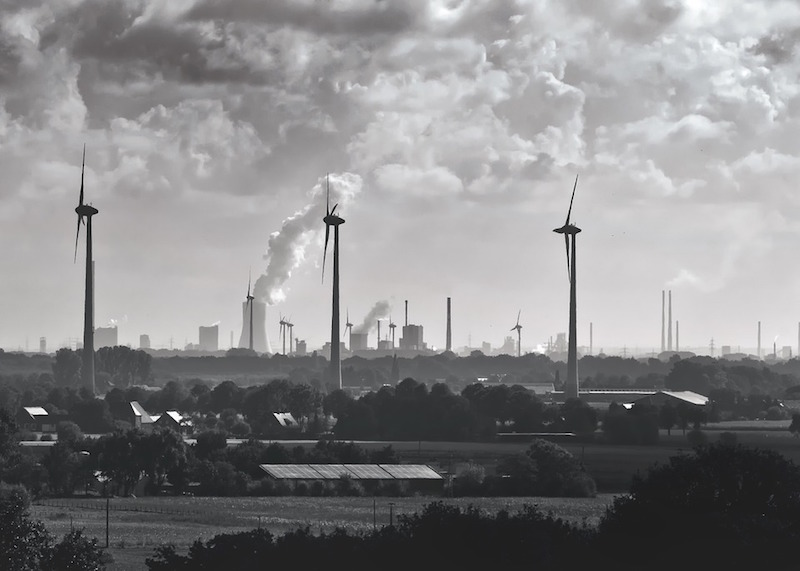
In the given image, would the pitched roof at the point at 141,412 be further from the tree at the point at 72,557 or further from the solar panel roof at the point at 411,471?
the tree at the point at 72,557

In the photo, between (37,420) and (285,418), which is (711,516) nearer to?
(285,418)

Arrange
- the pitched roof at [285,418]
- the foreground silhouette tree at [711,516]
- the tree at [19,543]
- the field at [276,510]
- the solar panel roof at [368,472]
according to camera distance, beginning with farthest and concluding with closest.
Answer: the pitched roof at [285,418]
the solar panel roof at [368,472]
the field at [276,510]
the foreground silhouette tree at [711,516]
the tree at [19,543]

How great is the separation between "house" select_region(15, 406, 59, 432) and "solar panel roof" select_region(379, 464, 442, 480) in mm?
60533

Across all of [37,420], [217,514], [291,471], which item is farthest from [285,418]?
[217,514]

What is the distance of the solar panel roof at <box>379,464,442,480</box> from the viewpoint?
104 meters

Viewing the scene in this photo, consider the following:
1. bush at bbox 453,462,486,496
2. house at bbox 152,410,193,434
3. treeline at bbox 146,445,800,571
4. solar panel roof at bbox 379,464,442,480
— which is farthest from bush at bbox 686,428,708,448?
treeline at bbox 146,445,800,571

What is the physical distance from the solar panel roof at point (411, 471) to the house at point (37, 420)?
199 ft

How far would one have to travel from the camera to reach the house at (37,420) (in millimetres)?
160250

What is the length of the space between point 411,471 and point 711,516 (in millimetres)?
50403

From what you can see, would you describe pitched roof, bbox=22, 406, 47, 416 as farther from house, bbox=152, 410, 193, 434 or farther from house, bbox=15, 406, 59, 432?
house, bbox=152, 410, 193, 434

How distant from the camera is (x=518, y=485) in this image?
100938mm

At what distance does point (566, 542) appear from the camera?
5538cm

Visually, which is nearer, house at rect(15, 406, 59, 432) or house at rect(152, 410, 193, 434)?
house at rect(152, 410, 193, 434)

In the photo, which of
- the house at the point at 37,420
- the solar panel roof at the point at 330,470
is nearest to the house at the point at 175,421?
the house at the point at 37,420
